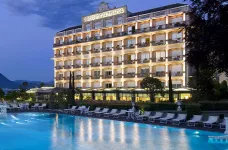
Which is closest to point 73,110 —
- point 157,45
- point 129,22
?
point 157,45

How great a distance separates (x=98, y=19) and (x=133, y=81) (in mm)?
15663

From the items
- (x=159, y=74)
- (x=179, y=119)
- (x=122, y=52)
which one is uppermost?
(x=122, y=52)

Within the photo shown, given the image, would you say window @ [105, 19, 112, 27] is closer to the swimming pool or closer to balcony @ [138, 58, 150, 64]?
balcony @ [138, 58, 150, 64]

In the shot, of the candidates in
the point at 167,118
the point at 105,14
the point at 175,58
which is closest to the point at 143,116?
the point at 167,118

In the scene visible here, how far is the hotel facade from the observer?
5172 cm

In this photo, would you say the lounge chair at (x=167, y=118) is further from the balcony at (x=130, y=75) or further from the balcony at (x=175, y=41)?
the balcony at (x=130, y=75)

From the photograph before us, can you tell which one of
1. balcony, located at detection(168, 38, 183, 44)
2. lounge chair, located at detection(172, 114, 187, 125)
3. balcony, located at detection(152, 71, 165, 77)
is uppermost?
balcony, located at detection(168, 38, 183, 44)

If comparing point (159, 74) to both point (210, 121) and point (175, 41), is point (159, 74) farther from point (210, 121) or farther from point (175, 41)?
point (210, 121)

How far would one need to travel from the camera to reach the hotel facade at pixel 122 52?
5172cm

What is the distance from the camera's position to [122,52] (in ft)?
194

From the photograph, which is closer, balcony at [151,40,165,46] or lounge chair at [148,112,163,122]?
lounge chair at [148,112,163,122]

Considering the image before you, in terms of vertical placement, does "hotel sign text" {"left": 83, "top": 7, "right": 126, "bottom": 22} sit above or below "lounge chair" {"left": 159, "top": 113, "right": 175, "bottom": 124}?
above

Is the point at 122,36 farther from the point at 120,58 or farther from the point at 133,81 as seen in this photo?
the point at 133,81

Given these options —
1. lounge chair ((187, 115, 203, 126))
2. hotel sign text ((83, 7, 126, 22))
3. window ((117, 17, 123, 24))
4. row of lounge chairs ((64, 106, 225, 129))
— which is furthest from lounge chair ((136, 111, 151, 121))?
hotel sign text ((83, 7, 126, 22))
